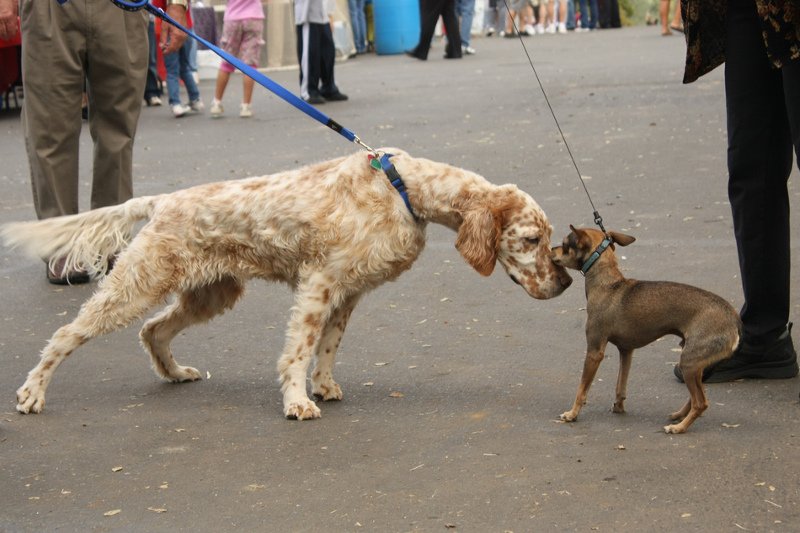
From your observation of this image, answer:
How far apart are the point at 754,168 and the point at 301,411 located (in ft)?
6.67

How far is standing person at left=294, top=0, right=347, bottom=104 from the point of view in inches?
594

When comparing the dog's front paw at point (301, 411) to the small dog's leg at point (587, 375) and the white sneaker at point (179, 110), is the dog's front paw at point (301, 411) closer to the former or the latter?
the small dog's leg at point (587, 375)

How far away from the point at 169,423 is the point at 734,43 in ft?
8.74

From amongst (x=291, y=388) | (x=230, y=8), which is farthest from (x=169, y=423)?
(x=230, y=8)

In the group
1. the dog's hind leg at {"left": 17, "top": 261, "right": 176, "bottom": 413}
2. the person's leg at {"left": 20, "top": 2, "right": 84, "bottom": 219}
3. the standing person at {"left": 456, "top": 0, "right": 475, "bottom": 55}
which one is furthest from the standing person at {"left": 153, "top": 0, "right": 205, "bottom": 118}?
the dog's hind leg at {"left": 17, "top": 261, "right": 176, "bottom": 413}

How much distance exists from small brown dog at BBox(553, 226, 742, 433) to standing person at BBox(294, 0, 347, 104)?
35.0ft

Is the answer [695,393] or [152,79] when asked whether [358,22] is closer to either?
[152,79]

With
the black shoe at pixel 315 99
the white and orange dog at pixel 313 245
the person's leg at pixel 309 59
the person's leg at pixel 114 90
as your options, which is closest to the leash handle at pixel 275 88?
the white and orange dog at pixel 313 245

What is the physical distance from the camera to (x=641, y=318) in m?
4.55

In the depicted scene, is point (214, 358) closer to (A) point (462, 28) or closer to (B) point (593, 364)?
(B) point (593, 364)

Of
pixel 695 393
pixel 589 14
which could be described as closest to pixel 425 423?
pixel 695 393

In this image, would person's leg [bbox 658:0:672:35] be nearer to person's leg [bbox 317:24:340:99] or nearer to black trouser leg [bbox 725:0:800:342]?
person's leg [bbox 317:24:340:99]

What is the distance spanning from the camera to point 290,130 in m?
13.4

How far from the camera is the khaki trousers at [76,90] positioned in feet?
23.3
